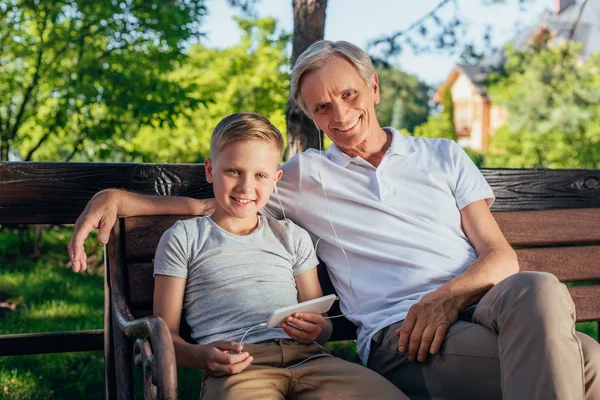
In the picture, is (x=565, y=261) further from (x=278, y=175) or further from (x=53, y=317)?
(x=53, y=317)

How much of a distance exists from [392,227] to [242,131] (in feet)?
2.50

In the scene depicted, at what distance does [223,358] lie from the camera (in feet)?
7.49

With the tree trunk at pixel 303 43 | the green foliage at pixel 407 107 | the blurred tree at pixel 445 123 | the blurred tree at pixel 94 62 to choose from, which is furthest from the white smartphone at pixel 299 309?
the green foliage at pixel 407 107

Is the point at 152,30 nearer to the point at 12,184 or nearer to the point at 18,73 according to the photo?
the point at 18,73

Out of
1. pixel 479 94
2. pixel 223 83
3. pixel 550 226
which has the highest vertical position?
pixel 479 94

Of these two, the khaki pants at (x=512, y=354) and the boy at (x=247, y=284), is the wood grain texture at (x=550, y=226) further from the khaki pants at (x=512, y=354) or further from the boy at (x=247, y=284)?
the boy at (x=247, y=284)

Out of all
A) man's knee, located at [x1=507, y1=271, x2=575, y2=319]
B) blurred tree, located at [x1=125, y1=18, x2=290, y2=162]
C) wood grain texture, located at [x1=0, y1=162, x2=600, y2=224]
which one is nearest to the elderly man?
man's knee, located at [x1=507, y1=271, x2=575, y2=319]

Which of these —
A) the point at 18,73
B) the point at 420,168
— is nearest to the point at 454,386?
the point at 420,168

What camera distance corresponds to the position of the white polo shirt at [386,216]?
9.69 feet

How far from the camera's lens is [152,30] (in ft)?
22.7

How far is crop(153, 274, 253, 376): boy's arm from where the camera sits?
2.30 m

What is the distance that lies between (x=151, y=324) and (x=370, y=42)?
226 inches

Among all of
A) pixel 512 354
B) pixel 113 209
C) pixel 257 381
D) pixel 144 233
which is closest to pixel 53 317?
pixel 144 233

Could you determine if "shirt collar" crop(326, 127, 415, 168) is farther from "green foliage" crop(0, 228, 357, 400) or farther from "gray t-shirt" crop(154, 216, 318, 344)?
"green foliage" crop(0, 228, 357, 400)
